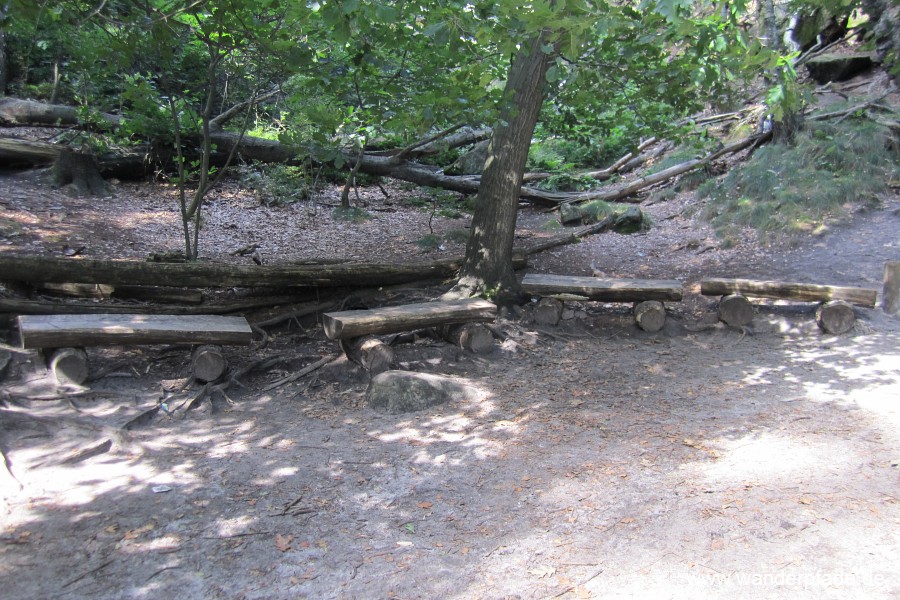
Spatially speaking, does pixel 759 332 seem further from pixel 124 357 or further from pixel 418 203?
pixel 418 203

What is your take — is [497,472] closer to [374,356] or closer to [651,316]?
[374,356]

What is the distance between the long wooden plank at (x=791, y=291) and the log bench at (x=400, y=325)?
244cm

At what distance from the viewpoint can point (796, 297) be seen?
6.59 meters

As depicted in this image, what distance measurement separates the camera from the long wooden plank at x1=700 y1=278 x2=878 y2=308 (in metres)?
6.43

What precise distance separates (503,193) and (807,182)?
5.59m

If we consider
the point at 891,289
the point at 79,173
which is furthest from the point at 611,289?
the point at 79,173

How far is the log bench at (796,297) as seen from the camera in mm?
6434

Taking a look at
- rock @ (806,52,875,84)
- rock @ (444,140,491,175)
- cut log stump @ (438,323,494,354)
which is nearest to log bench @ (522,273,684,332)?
cut log stump @ (438,323,494,354)

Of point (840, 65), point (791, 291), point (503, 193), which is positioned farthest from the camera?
point (840, 65)

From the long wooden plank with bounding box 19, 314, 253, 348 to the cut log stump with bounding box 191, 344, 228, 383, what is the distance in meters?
0.09

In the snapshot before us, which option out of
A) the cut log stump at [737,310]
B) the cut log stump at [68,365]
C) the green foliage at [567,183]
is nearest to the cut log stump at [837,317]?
the cut log stump at [737,310]

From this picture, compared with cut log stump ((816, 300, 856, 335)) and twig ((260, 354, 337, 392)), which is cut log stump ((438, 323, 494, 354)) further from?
cut log stump ((816, 300, 856, 335))

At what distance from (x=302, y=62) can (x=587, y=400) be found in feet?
12.6

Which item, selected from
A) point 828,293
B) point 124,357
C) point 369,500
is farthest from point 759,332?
point 124,357
